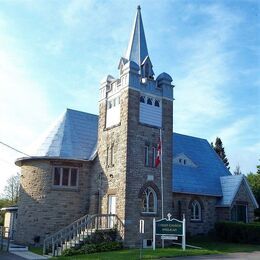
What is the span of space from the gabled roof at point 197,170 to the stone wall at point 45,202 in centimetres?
662

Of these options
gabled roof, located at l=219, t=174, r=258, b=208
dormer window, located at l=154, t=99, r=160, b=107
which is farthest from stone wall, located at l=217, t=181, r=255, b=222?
dormer window, located at l=154, t=99, r=160, b=107

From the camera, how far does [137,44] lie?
2811 cm

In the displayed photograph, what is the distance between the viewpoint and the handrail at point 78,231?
859 inches

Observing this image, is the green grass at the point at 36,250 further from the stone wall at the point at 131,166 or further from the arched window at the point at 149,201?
the arched window at the point at 149,201

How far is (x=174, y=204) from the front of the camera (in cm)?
2833

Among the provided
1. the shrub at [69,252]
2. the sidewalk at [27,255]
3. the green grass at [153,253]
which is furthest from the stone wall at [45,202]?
the green grass at [153,253]

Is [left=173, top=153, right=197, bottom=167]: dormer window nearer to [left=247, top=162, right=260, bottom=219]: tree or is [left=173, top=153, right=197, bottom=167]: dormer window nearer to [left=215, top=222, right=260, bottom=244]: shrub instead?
[left=215, top=222, right=260, bottom=244]: shrub

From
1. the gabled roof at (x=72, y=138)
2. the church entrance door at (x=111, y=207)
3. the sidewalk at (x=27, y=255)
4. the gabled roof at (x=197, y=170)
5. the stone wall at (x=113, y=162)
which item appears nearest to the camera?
the sidewalk at (x=27, y=255)

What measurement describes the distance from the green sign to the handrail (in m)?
2.37

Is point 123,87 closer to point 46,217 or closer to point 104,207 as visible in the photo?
point 104,207

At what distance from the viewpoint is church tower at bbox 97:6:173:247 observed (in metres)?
23.5

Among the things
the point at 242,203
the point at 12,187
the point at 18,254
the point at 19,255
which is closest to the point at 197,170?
the point at 242,203

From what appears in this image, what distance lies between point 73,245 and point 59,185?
529 centimetres

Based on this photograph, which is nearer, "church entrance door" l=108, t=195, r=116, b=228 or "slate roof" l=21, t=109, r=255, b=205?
"church entrance door" l=108, t=195, r=116, b=228
